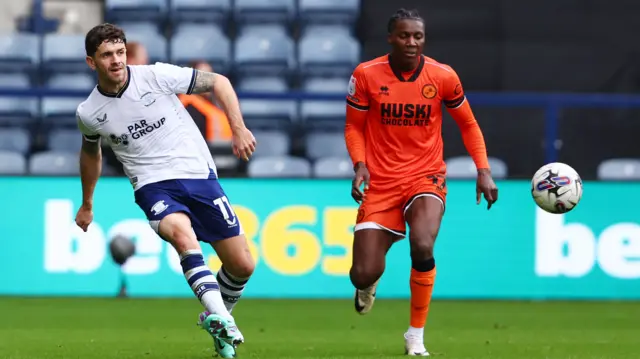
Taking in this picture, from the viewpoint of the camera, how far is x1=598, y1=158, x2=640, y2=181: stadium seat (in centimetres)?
1278

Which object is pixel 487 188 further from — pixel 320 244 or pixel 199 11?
pixel 199 11

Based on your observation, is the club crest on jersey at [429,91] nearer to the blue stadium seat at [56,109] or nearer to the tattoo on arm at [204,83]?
the tattoo on arm at [204,83]

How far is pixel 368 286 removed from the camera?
26.3 ft

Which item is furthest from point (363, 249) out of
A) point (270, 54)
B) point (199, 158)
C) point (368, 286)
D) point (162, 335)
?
point (270, 54)

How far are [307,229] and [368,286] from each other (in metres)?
4.49

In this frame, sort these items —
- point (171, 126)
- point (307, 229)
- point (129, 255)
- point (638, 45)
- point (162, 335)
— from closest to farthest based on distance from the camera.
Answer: point (171, 126)
point (162, 335)
point (129, 255)
point (307, 229)
point (638, 45)

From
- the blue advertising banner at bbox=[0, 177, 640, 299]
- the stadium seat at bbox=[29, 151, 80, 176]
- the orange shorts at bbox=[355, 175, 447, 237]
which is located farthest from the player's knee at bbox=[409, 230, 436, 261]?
the stadium seat at bbox=[29, 151, 80, 176]

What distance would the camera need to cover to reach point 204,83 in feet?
24.1

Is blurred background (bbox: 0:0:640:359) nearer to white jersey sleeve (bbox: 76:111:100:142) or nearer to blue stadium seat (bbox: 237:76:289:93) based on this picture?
blue stadium seat (bbox: 237:76:289:93)

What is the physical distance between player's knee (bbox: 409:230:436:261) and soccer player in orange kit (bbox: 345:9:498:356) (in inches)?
6.0

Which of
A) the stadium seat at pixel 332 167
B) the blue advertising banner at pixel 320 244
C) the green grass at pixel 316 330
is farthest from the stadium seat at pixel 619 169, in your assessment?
the stadium seat at pixel 332 167

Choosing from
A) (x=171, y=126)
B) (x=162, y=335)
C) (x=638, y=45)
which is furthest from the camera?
(x=638, y=45)

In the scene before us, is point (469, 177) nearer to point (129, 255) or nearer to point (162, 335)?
point (129, 255)

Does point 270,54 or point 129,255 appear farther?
point 270,54
